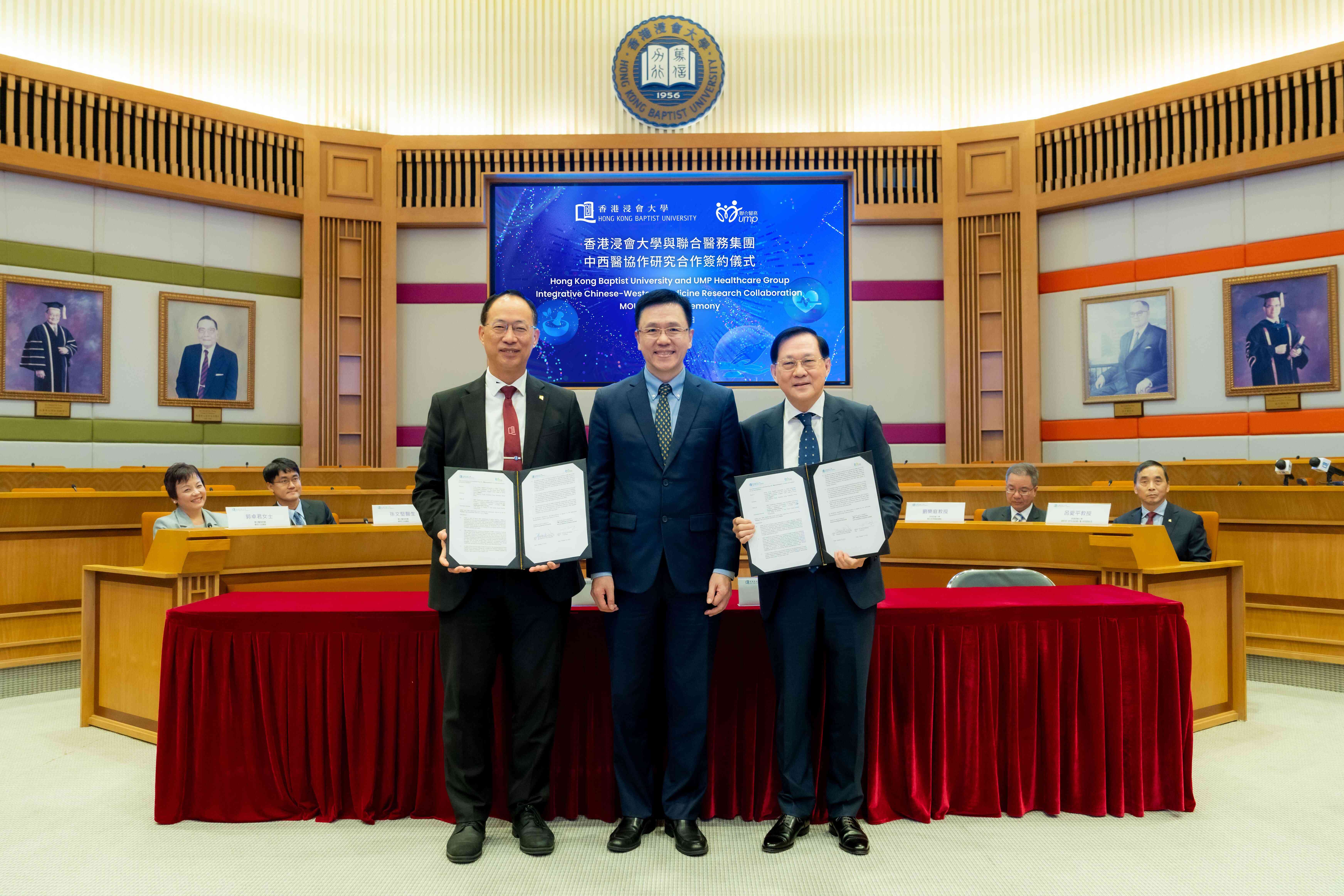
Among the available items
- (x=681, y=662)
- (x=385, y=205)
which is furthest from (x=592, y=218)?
(x=681, y=662)

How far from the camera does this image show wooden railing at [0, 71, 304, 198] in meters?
6.75

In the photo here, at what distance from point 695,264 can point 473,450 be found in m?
6.32

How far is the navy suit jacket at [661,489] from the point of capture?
221 centimetres

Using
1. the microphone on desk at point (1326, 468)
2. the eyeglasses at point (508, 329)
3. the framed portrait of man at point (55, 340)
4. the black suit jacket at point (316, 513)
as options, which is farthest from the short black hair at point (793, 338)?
the framed portrait of man at point (55, 340)

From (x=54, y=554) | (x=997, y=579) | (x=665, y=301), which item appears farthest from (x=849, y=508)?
(x=54, y=554)

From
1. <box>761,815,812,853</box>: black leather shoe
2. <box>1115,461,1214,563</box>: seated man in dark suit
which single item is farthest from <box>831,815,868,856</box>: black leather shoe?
<box>1115,461,1214,563</box>: seated man in dark suit

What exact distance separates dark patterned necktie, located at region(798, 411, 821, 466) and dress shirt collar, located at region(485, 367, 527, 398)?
2.76ft

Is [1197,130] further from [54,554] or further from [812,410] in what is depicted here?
[54,554]

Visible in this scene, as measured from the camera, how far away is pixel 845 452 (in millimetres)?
2340

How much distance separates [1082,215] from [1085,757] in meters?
6.88

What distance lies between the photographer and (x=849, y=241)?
8.32m

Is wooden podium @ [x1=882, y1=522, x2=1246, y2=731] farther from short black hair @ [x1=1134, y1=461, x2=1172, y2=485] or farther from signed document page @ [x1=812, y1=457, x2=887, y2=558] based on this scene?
signed document page @ [x1=812, y1=457, x2=887, y2=558]

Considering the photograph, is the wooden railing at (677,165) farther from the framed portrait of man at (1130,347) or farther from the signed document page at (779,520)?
the signed document page at (779,520)

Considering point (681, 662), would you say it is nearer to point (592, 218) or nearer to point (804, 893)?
point (804, 893)
